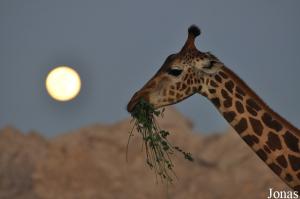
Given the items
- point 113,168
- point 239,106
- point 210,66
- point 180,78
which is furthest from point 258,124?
point 113,168

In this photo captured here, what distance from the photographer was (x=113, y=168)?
53.8 metres

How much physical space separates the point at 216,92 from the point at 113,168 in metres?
42.6

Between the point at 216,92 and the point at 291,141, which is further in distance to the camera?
the point at 216,92

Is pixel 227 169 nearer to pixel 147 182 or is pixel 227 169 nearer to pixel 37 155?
pixel 147 182

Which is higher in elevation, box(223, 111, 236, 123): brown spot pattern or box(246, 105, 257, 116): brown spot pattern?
box(223, 111, 236, 123): brown spot pattern

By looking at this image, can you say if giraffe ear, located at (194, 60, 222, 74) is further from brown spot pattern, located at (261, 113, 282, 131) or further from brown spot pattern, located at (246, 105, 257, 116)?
brown spot pattern, located at (261, 113, 282, 131)

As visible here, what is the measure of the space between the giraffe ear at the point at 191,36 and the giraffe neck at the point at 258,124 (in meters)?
0.54

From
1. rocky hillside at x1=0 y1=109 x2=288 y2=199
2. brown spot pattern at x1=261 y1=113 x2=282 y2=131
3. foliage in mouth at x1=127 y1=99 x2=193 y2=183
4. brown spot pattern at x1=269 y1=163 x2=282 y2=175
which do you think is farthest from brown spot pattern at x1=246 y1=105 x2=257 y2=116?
rocky hillside at x1=0 y1=109 x2=288 y2=199

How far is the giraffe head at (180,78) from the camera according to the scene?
1145cm

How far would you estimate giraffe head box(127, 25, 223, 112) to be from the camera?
11445mm

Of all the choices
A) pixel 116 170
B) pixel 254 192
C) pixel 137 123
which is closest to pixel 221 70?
pixel 137 123

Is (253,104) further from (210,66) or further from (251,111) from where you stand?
(210,66)

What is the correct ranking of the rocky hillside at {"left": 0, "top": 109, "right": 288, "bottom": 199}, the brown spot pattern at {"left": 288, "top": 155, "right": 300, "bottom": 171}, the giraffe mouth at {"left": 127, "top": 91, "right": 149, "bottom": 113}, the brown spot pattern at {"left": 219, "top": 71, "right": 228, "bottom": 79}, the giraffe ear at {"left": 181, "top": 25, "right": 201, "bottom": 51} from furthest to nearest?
the rocky hillside at {"left": 0, "top": 109, "right": 288, "bottom": 199}
the giraffe ear at {"left": 181, "top": 25, "right": 201, "bottom": 51}
the brown spot pattern at {"left": 219, "top": 71, "right": 228, "bottom": 79}
the giraffe mouth at {"left": 127, "top": 91, "right": 149, "bottom": 113}
the brown spot pattern at {"left": 288, "top": 155, "right": 300, "bottom": 171}

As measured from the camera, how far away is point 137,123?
1160 cm
